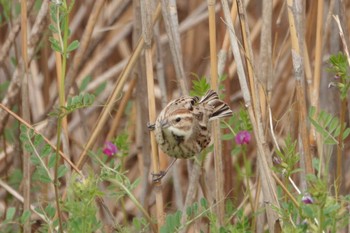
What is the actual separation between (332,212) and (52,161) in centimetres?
101

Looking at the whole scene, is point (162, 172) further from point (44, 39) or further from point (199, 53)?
point (199, 53)

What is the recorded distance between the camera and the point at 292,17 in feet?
9.02

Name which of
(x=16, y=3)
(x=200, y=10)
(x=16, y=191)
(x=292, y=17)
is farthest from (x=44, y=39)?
(x=292, y=17)

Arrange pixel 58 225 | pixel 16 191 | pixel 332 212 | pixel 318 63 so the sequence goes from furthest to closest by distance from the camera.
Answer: pixel 16 191
pixel 318 63
pixel 58 225
pixel 332 212

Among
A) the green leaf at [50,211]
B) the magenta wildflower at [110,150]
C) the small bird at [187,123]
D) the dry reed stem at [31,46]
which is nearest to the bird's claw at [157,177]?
the small bird at [187,123]

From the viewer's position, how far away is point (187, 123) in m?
2.82

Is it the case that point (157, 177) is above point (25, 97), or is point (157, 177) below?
below

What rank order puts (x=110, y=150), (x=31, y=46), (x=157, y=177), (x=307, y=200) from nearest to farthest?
(x=307, y=200) → (x=157, y=177) → (x=110, y=150) → (x=31, y=46)

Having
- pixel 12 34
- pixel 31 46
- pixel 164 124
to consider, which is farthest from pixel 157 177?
pixel 12 34

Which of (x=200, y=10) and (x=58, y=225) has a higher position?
(x=200, y=10)

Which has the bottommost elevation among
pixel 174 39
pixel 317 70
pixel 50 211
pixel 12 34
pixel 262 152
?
pixel 50 211

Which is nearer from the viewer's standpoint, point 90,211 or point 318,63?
point 90,211

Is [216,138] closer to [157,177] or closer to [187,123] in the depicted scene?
[187,123]

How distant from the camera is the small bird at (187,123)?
275 centimetres
